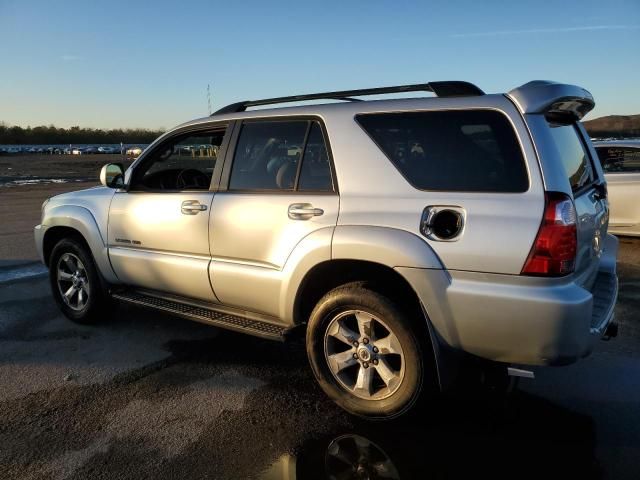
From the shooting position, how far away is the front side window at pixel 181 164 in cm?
424

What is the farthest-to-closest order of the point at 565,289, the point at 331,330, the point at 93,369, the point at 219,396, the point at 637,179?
the point at 637,179
the point at 93,369
the point at 219,396
the point at 331,330
the point at 565,289

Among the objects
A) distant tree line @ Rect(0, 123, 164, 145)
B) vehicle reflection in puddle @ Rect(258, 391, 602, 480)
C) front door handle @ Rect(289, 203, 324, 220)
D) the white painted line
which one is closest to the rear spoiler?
front door handle @ Rect(289, 203, 324, 220)

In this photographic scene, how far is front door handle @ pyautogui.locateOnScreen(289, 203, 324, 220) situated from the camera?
329 cm

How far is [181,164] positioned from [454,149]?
2.72 metres

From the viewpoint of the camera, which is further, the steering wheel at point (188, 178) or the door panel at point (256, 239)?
the steering wheel at point (188, 178)

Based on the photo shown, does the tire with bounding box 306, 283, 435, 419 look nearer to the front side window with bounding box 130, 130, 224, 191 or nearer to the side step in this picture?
the side step

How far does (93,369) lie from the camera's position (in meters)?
3.97

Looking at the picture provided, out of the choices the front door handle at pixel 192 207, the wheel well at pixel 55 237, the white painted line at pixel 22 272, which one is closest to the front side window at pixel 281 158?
the front door handle at pixel 192 207

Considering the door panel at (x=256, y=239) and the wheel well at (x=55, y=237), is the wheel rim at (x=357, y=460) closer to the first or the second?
the door panel at (x=256, y=239)

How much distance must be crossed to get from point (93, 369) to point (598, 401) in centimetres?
347

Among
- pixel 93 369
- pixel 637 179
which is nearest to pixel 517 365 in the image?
pixel 93 369

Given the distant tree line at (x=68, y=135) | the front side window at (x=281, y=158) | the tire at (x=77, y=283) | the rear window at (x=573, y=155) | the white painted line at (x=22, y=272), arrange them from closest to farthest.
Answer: the rear window at (x=573, y=155)
the front side window at (x=281, y=158)
the tire at (x=77, y=283)
the white painted line at (x=22, y=272)
the distant tree line at (x=68, y=135)

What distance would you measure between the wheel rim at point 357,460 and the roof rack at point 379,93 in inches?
79.1

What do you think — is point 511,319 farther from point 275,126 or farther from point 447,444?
point 275,126
